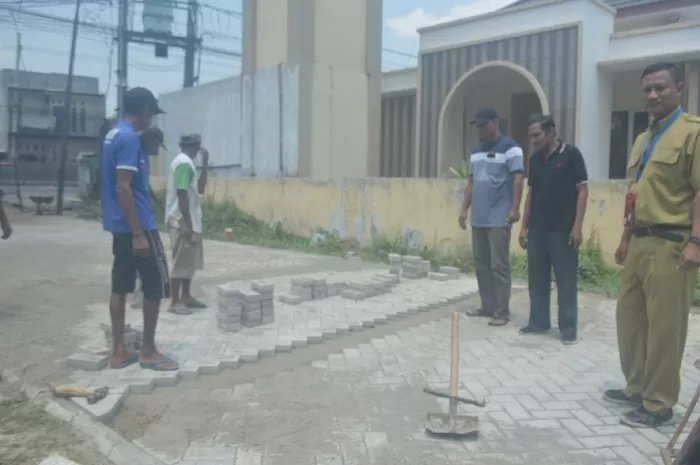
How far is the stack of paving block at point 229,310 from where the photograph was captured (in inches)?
222

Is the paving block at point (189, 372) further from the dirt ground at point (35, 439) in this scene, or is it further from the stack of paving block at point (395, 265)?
the stack of paving block at point (395, 265)

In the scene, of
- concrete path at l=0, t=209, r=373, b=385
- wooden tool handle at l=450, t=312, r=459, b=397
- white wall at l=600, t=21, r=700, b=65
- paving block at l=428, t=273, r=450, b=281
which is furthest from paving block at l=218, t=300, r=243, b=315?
white wall at l=600, t=21, r=700, b=65

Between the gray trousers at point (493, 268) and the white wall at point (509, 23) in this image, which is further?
the white wall at point (509, 23)

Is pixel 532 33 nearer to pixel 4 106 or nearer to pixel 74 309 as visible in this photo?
pixel 74 309

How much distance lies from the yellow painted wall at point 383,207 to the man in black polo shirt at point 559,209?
10.6 feet

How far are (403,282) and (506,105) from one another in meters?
9.17

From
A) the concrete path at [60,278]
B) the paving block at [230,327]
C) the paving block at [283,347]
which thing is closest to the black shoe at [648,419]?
the paving block at [283,347]

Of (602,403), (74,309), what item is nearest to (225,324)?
(74,309)

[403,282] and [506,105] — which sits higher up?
[506,105]

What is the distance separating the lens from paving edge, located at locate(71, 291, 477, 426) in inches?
→ 150

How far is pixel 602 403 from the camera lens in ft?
13.5

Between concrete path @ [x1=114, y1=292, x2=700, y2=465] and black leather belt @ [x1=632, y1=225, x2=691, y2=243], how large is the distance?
42.7 inches

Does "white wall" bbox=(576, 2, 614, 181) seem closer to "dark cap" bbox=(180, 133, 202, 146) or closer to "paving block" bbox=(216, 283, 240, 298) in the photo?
"dark cap" bbox=(180, 133, 202, 146)

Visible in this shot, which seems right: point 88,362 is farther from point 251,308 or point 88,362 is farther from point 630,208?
point 630,208
